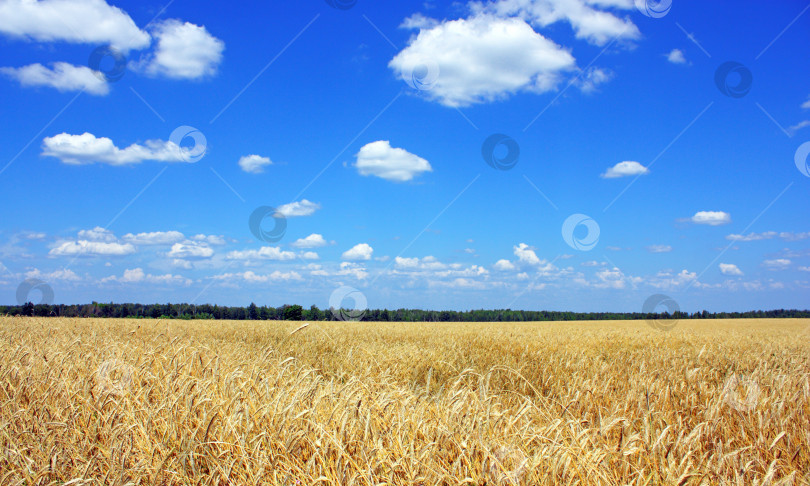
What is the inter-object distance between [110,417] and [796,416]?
798cm

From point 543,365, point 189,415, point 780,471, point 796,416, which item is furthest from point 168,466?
point 543,365

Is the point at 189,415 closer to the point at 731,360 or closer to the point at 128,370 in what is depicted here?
the point at 128,370

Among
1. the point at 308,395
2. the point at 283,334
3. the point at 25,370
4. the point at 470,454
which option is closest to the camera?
the point at 470,454

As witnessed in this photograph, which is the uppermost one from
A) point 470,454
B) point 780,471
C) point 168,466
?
point 470,454

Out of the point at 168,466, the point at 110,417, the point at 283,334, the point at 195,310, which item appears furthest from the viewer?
the point at 195,310

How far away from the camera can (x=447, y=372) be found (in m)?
10.5

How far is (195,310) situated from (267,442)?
264ft

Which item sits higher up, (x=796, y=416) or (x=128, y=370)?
(x=128, y=370)

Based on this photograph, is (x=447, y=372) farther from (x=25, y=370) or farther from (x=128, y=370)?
(x=25, y=370)

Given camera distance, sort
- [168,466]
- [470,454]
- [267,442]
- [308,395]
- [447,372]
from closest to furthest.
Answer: [470,454] → [168,466] → [267,442] → [308,395] → [447,372]

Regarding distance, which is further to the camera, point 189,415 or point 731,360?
point 731,360

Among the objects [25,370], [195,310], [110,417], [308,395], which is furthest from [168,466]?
[195,310]

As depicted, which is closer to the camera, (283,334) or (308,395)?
(308,395)

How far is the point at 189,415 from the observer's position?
156 inches
